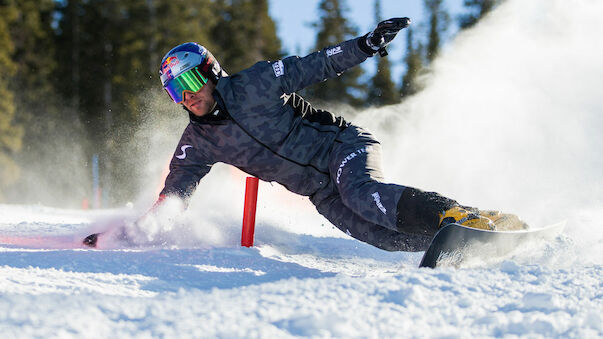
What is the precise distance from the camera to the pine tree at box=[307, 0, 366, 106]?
25211mm

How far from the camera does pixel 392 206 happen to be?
2.82m

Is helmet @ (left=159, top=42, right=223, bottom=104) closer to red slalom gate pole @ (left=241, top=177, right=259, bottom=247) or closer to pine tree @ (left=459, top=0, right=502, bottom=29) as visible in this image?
red slalom gate pole @ (left=241, top=177, right=259, bottom=247)

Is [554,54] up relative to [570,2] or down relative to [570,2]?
down

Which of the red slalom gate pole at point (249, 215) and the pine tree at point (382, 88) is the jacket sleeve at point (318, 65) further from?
the pine tree at point (382, 88)

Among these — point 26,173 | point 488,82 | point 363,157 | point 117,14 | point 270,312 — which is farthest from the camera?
point 117,14

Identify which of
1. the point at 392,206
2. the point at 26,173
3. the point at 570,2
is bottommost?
the point at 392,206

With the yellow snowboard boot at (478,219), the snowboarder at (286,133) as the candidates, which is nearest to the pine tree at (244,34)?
the snowboarder at (286,133)

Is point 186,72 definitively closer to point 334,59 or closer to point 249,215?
point 334,59

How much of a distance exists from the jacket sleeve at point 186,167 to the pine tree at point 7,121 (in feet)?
63.5

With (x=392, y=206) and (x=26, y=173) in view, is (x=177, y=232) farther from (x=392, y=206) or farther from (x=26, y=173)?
(x=26, y=173)

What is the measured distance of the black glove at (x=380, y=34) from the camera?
3.18 meters

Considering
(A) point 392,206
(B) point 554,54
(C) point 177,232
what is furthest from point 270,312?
(B) point 554,54

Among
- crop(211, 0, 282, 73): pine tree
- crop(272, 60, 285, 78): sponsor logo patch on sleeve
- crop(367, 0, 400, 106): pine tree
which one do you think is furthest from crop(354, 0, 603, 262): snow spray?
crop(367, 0, 400, 106): pine tree

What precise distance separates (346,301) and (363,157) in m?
1.71
